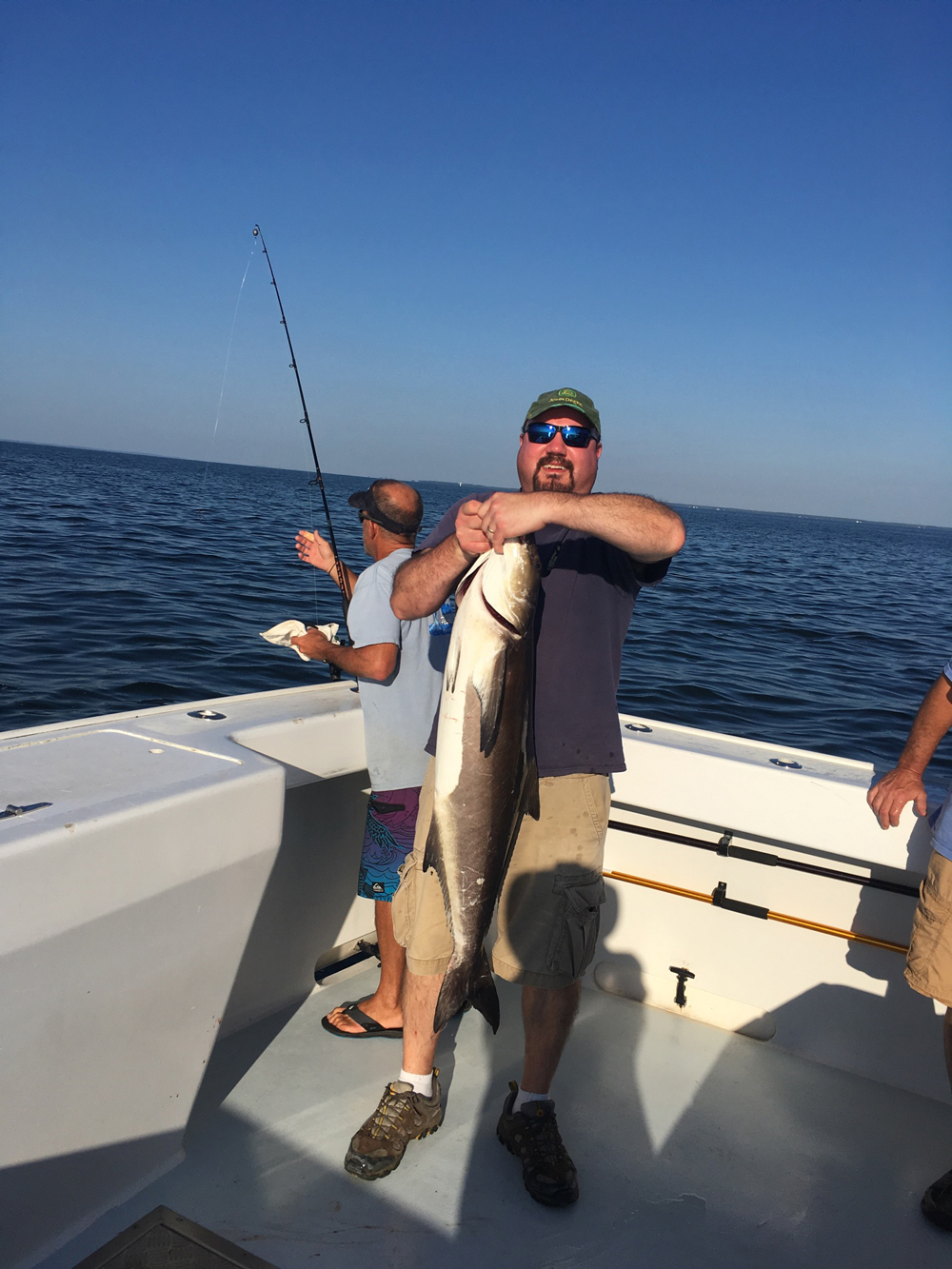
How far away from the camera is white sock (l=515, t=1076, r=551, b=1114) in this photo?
2.82m

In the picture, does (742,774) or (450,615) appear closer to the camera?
(742,774)

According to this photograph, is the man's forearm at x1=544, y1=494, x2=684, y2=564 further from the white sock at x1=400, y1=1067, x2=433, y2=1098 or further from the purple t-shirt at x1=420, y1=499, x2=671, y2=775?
the white sock at x1=400, y1=1067, x2=433, y2=1098

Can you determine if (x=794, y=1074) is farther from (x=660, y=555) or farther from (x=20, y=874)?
(x=20, y=874)

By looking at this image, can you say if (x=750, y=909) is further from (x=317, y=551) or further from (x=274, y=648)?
(x=274, y=648)

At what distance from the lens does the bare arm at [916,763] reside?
2857 mm

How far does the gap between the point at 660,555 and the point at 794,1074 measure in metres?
2.35

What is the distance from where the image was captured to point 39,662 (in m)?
9.92

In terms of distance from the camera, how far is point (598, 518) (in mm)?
2334

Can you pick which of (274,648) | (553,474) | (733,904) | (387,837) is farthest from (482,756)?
(274,648)

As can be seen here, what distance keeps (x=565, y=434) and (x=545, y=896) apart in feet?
4.95

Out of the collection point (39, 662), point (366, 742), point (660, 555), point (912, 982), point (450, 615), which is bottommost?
point (39, 662)

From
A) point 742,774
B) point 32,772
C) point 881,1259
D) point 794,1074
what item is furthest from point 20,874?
point 794,1074

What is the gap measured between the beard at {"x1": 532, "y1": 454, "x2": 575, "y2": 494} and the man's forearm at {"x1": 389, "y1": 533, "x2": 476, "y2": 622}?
0.41m

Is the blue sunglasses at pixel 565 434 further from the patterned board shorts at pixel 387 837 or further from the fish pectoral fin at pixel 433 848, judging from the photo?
the patterned board shorts at pixel 387 837
